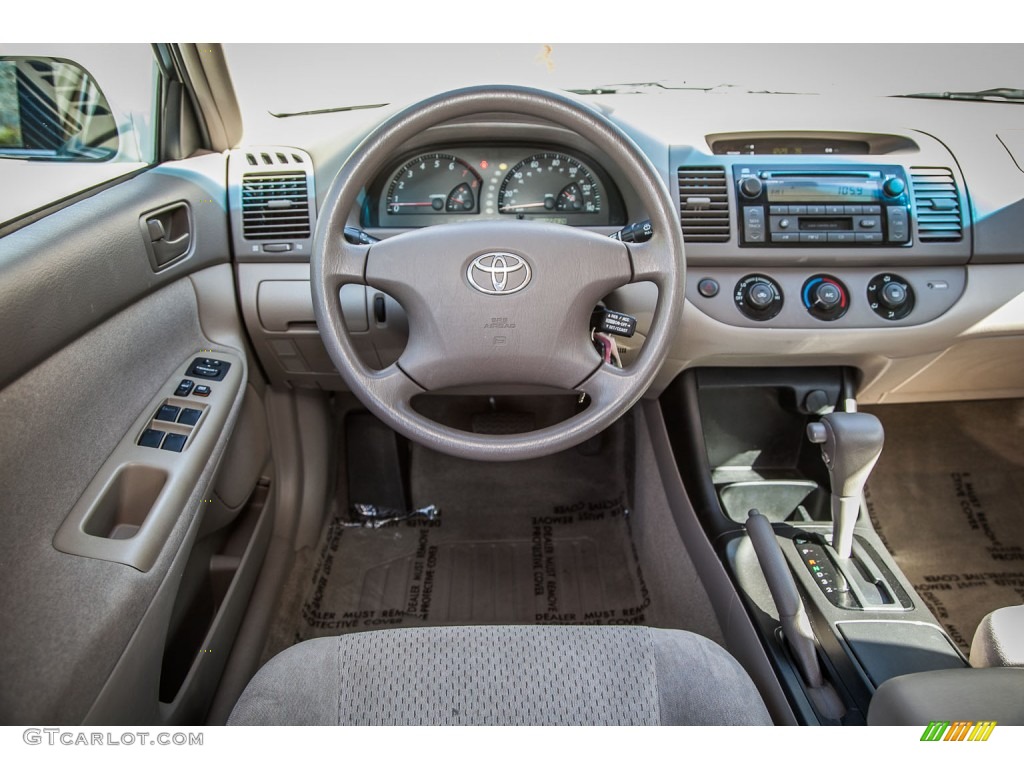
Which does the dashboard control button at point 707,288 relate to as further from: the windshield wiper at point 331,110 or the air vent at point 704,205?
the windshield wiper at point 331,110

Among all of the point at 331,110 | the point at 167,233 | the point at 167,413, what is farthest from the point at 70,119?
the point at 167,413

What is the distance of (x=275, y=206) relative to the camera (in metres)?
1.57

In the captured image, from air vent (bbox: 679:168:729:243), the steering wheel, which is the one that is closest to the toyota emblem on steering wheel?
the steering wheel

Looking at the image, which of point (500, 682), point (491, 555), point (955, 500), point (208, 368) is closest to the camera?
point (500, 682)

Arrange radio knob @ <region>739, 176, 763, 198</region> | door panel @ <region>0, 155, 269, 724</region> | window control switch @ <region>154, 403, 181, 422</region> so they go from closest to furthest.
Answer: door panel @ <region>0, 155, 269, 724</region>
window control switch @ <region>154, 403, 181, 422</region>
radio knob @ <region>739, 176, 763, 198</region>

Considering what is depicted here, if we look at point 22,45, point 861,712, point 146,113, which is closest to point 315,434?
point 146,113

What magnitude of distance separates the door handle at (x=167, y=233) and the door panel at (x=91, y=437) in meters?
0.01

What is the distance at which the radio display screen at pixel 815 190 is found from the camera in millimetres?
1566

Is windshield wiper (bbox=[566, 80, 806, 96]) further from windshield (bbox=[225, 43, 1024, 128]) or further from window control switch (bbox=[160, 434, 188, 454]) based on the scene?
window control switch (bbox=[160, 434, 188, 454])

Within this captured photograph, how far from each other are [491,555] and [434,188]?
1.03 meters

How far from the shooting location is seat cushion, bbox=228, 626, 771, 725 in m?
0.93

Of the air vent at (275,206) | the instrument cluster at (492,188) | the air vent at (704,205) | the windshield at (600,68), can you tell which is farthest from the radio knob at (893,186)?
the air vent at (275,206)

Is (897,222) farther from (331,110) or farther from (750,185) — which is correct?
(331,110)

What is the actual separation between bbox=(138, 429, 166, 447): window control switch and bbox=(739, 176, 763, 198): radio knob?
1.31 m
